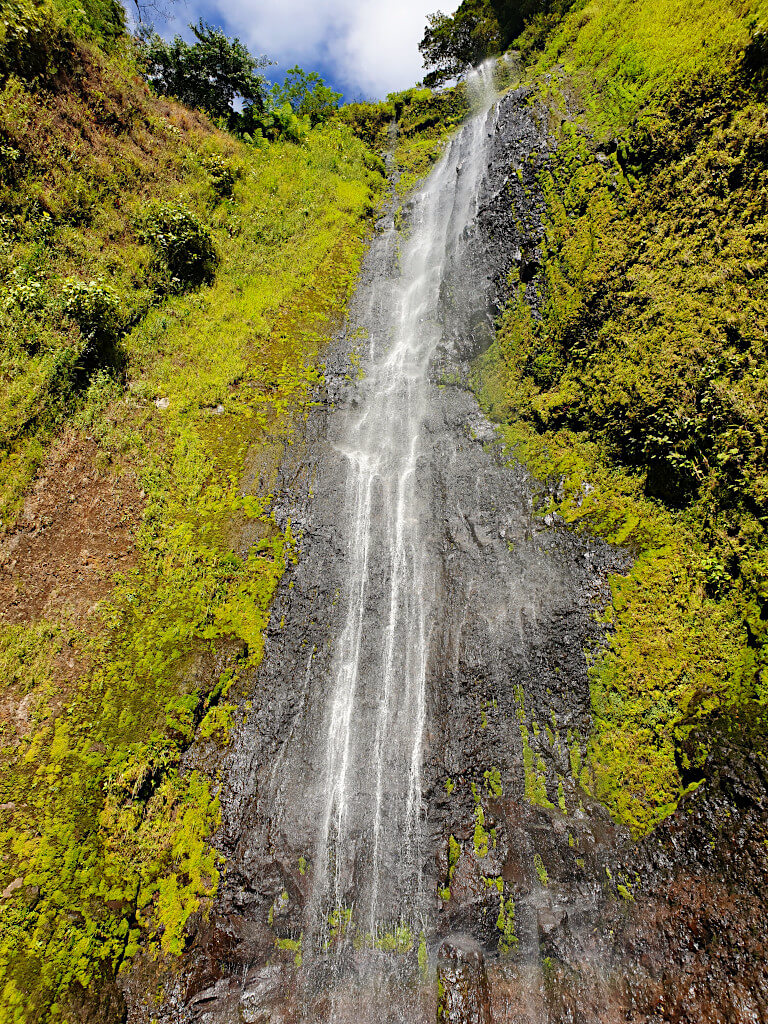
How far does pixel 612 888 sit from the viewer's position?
18.7ft

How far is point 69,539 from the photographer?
803 cm

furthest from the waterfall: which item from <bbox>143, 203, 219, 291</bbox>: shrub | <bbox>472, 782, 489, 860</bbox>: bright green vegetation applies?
<bbox>143, 203, 219, 291</bbox>: shrub

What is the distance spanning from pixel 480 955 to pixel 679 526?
6442mm

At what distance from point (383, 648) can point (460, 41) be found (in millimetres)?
31642

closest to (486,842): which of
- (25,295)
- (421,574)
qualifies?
(421,574)

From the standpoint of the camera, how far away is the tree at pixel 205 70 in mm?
18938

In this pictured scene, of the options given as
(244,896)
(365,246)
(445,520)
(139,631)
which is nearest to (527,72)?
(365,246)

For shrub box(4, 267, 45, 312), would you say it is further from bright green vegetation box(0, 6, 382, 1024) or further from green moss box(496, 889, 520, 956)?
green moss box(496, 889, 520, 956)

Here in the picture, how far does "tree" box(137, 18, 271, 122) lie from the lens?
62.1 ft

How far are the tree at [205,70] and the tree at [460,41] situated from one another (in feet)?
33.8

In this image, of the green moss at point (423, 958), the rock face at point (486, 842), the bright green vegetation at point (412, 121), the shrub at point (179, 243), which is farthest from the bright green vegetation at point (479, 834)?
the bright green vegetation at point (412, 121)

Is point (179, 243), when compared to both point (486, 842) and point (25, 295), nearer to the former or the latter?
point (25, 295)

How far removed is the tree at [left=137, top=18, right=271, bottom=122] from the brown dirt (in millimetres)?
19327

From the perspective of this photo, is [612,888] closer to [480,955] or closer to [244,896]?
[480,955]
